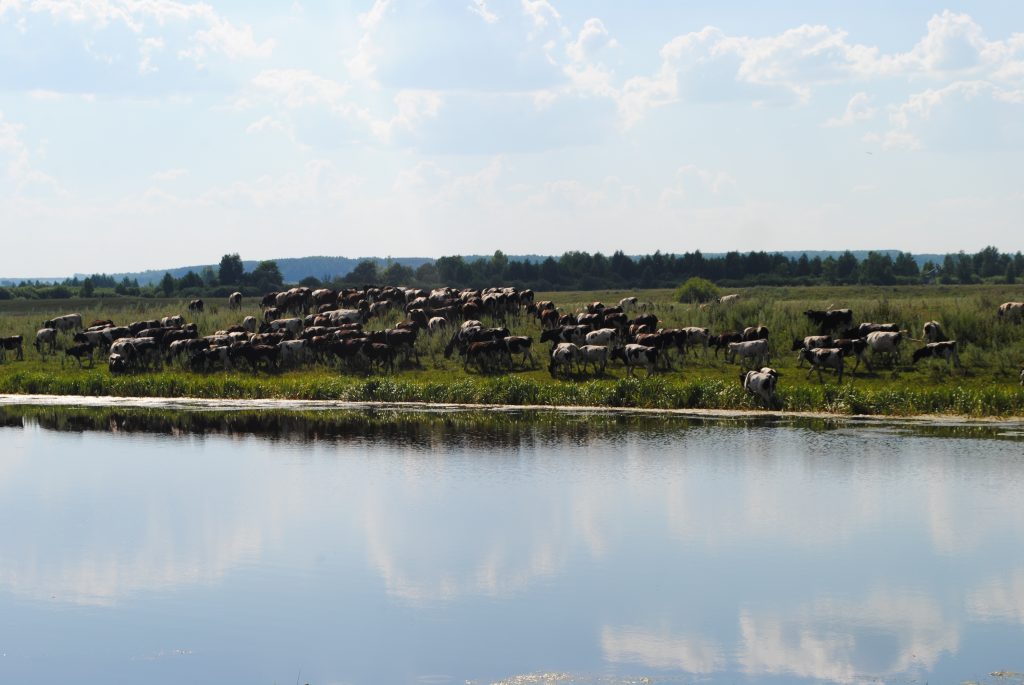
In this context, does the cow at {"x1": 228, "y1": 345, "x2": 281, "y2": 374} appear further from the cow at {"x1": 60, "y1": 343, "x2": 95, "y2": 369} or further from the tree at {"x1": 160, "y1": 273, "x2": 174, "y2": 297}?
the tree at {"x1": 160, "y1": 273, "x2": 174, "y2": 297}

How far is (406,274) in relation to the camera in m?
130

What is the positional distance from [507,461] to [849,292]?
6677 cm

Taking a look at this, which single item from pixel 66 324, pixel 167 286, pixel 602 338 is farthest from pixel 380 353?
pixel 167 286

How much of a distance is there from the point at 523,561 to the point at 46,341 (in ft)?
137

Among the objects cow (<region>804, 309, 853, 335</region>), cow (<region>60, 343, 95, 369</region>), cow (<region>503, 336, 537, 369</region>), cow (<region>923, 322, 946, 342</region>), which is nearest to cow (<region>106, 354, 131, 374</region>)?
cow (<region>60, 343, 95, 369</region>)

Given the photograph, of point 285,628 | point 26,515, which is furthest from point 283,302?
point 285,628

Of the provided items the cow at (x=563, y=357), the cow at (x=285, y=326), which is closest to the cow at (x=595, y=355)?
the cow at (x=563, y=357)

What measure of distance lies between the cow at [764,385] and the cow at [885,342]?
496cm

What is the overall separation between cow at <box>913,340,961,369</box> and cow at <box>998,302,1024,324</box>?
539cm

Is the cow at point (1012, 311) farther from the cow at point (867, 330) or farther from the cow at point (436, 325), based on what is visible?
the cow at point (436, 325)

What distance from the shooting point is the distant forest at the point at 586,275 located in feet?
392

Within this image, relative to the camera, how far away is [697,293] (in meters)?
80.3

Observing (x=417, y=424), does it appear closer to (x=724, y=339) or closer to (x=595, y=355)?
(x=595, y=355)

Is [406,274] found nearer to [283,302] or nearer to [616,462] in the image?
[283,302]
